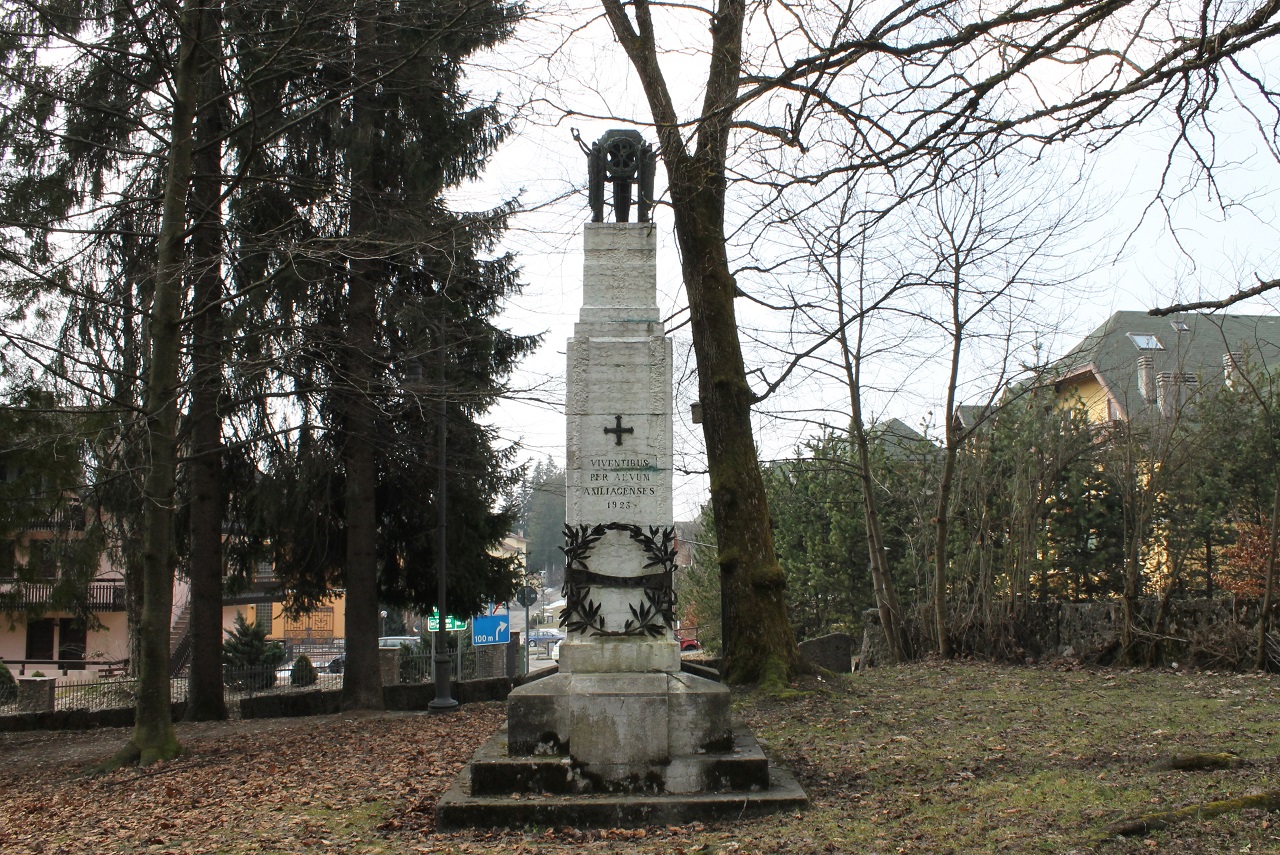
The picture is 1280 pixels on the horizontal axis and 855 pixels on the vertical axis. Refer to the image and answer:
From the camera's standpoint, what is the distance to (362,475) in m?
16.8

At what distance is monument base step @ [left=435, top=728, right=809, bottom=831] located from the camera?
6340 millimetres

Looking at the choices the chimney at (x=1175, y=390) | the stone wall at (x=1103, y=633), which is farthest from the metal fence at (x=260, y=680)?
the chimney at (x=1175, y=390)

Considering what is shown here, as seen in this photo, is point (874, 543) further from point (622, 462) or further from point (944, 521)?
point (622, 462)

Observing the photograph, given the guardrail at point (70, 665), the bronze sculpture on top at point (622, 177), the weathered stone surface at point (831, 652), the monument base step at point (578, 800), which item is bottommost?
the guardrail at point (70, 665)

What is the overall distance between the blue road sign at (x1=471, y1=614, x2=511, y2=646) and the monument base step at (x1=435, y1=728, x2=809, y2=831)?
21.5 metres

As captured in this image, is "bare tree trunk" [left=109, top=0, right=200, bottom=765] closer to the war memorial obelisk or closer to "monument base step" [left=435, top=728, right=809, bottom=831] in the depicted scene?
the war memorial obelisk

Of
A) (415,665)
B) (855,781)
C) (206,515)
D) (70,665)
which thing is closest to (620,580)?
(855,781)

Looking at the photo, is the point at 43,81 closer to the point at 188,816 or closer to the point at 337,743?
the point at 337,743

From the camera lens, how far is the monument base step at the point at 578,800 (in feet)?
20.8

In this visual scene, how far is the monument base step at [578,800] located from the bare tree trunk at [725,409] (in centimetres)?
442

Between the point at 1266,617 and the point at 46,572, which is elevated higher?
A: the point at 46,572

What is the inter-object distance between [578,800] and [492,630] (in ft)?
73.1

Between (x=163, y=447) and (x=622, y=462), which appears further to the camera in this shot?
(x=163, y=447)

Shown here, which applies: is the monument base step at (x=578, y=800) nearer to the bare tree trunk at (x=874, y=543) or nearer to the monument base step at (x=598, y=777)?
the monument base step at (x=598, y=777)
